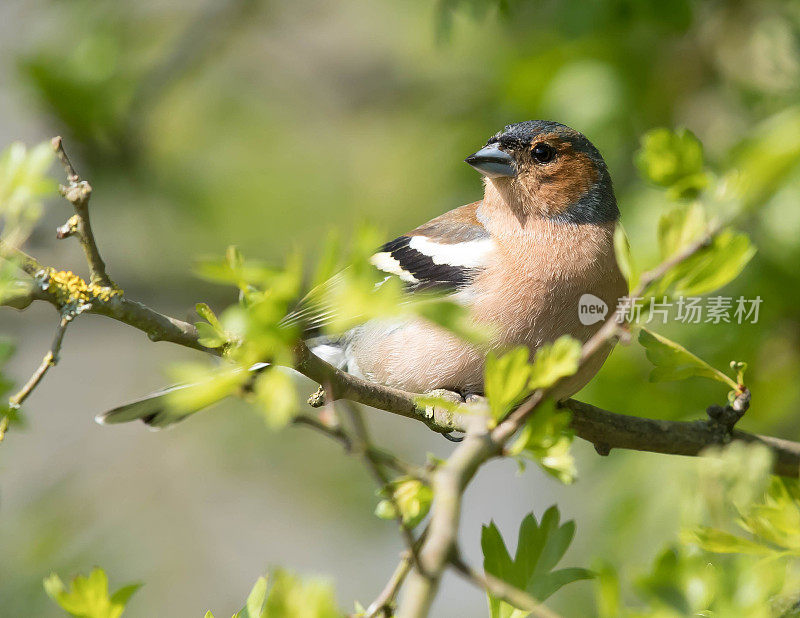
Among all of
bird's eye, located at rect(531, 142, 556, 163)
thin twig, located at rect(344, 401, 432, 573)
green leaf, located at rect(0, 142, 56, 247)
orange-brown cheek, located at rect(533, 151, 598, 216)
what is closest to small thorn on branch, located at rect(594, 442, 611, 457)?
orange-brown cheek, located at rect(533, 151, 598, 216)

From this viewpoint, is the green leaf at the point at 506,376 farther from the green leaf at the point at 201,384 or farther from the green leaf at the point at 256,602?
the green leaf at the point at 256,602

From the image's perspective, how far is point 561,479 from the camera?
1755 mm

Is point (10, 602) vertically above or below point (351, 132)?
below

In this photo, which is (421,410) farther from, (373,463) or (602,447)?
(373,463)

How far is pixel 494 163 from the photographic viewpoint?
4395 millimetres

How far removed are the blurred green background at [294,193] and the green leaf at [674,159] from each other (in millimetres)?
2303

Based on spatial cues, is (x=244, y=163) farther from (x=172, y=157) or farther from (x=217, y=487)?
(x=217, y=487)

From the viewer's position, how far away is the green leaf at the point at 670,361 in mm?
2488

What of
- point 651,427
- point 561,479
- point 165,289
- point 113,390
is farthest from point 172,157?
point 561,479

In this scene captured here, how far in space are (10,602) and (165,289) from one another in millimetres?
2668

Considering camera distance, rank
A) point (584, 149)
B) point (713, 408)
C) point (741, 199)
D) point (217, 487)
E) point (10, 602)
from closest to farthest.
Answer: point (741, 199) → point (713, 408) → point (584, 149) → point (10, 602) → point (217, 487)

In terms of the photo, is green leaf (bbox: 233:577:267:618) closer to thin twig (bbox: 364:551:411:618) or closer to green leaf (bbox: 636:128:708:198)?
thin twig (bbox: 364:551:411:618)

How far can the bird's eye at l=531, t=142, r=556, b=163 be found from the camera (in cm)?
451

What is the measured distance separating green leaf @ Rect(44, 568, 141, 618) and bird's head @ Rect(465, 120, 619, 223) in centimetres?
300
